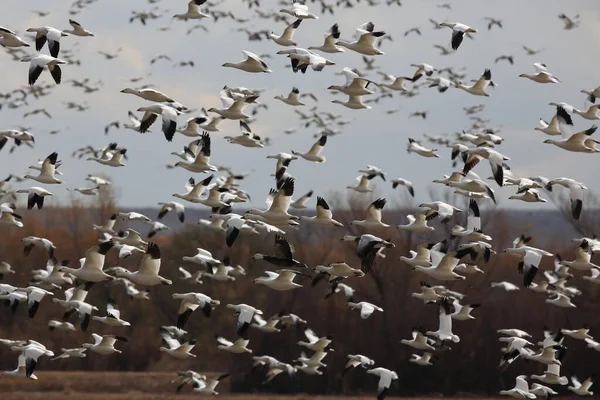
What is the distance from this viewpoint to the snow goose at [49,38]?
20.4 meters

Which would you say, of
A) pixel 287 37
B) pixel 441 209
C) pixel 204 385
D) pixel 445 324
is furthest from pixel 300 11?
pixel 204 385

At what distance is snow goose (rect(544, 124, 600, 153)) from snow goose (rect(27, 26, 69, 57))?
834cm

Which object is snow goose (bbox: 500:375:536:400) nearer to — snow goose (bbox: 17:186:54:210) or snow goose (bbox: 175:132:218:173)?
snow goose (bbox: 175:132:218:173)

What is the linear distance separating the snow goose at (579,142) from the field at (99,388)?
875 inches

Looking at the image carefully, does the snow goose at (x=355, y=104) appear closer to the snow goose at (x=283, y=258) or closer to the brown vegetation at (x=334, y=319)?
the snow goose at (x=283, y=258)

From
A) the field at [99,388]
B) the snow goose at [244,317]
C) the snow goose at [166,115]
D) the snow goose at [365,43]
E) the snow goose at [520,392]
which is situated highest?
the snow goose at [365,43]

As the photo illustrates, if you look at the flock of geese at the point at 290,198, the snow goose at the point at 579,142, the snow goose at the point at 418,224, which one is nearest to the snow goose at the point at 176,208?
the flock of geese at the point at 290,198

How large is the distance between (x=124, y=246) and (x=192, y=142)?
2543 mm

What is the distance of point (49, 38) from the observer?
20516mm

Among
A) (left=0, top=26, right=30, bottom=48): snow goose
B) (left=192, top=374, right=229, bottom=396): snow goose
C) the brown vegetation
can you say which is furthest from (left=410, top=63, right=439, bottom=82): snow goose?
the brown vegetation

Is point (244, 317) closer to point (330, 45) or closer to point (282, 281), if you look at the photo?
point (282, 281)

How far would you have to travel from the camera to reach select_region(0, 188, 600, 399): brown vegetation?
141 ft

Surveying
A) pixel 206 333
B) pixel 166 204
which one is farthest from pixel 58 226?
pixel 166 204

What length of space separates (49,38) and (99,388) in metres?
24.9
